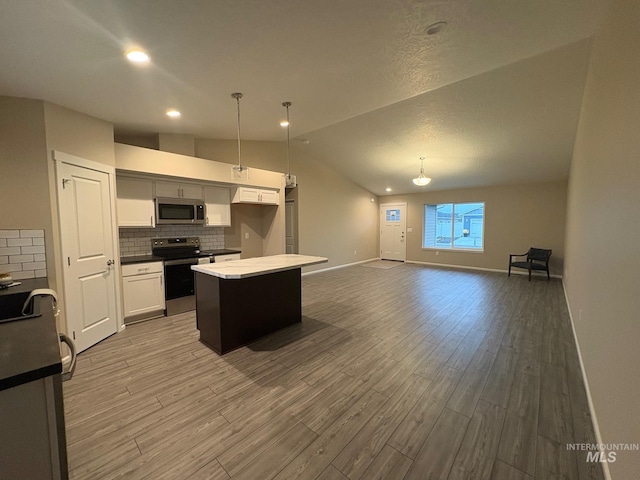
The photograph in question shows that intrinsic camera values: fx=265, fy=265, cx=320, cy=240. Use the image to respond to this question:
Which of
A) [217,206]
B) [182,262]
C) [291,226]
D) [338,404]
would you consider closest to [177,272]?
[182,262]

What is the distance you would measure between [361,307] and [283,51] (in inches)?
142

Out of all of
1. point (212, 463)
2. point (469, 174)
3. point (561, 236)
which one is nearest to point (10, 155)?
point (212, 463)

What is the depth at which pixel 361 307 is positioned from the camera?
4.41m

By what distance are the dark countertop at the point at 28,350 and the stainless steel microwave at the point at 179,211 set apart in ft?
9.27

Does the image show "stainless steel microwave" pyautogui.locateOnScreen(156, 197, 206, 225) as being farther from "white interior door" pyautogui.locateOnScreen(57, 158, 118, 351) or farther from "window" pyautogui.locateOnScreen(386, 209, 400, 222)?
"window" pyautogui.locateOnScreen(386, 209, 400, 222)

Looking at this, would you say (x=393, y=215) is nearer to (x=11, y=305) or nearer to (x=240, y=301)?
(x=240, y=301)

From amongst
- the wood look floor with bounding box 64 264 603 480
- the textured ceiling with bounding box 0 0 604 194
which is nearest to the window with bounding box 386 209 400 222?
the textured ceiling with bounding box 0 0 604 194

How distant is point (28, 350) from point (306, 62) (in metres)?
2.76

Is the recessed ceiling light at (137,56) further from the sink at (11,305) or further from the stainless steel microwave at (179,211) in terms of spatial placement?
the stainless steel microwave at (179,211)

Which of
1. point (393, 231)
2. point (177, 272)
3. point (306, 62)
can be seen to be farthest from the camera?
point (393, 231)

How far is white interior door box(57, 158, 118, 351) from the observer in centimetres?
279

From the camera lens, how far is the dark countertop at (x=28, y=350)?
34.1 inches

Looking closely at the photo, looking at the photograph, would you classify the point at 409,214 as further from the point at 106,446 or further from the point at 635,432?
the point at 106,446

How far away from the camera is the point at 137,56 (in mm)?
2158
